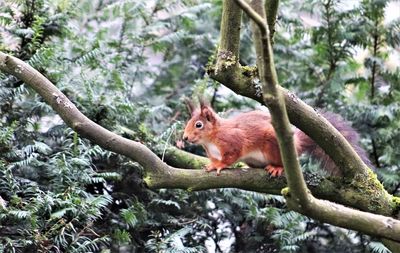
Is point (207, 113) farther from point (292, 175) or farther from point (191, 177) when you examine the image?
point (292, 175)

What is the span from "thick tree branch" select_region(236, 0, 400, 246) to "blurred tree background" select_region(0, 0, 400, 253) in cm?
121

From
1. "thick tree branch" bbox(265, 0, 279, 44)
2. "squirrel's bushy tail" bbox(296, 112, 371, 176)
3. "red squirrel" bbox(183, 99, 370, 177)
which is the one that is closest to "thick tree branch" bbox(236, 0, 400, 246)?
"thick tree branch" bbox(265, 0, 279, 44)

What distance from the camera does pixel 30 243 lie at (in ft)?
8.54

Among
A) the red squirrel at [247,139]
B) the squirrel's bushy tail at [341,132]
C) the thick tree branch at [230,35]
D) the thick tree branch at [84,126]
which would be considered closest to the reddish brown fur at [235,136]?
the red squirrel at [247,139]

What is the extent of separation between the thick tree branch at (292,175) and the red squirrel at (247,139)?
689 millimetres

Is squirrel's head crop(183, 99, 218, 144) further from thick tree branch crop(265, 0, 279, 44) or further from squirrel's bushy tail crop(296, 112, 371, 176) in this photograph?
thick tree branch crop(265, 0, 279, 44)

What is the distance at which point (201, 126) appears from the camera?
9.57ft

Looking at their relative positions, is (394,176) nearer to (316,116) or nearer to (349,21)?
(349,21)

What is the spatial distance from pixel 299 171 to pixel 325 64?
2.84 m

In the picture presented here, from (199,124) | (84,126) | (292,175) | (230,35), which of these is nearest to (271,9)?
(230,35)

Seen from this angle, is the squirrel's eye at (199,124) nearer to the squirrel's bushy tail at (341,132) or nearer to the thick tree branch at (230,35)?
the squirrel's bushy tail at (341,132)

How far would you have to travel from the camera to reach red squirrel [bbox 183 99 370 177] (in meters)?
2.67

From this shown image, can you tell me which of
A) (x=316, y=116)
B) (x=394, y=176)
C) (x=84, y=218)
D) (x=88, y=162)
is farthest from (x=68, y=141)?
(x=394, y=176)

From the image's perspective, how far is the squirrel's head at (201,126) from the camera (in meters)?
2.91
